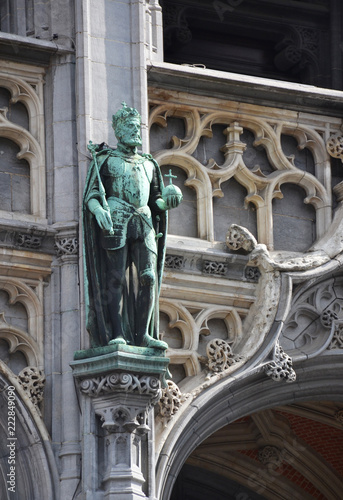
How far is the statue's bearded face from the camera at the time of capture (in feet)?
55.5

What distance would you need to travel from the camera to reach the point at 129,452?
16.1 m

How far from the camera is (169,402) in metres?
17.0

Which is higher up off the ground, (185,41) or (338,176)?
(185,41)

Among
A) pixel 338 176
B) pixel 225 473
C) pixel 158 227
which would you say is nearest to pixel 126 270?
pixel 158 227

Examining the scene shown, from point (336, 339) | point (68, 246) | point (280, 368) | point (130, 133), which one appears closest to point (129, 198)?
point (130, 133)

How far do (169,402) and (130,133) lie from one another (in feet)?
7.96

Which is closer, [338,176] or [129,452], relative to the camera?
[129,452]

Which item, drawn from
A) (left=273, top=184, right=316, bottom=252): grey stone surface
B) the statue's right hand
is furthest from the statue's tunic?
(left=273, top=184, right=316, bottom=252): grey stone surface

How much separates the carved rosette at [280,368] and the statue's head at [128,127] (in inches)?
92.7

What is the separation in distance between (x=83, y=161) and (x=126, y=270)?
3.96 feet

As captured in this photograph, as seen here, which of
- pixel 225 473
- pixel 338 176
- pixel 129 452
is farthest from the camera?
pixel 225 473

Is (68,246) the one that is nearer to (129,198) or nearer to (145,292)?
(129,198)

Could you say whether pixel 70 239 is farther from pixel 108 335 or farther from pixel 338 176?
pixel 338 176

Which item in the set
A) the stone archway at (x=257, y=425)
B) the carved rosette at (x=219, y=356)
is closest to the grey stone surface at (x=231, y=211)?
the carved rosette at (x=219, y=356)
